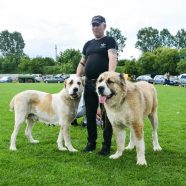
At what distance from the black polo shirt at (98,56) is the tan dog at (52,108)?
0.32 metres

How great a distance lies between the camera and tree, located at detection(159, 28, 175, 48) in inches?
4676

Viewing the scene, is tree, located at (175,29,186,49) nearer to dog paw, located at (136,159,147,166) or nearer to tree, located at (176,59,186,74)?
tree, located at (176,59,186,74)

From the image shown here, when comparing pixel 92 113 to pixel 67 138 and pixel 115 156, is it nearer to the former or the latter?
pixel 67 138

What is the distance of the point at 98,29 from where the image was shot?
7859mm

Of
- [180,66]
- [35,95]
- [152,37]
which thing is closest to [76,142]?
[35,95]

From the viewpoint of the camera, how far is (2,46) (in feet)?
454

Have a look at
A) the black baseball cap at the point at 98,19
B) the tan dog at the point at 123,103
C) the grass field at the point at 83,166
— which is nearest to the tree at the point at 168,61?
the grass field at the point at 83,166

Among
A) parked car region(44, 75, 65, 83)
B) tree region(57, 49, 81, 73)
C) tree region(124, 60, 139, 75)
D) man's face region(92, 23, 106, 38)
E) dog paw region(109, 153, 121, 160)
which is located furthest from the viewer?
tree region(57, 49, 81, 73)

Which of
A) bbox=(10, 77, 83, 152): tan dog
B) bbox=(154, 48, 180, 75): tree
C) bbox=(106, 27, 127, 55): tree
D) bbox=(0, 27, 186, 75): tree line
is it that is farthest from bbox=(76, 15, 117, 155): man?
bbox=(106, 27, 127, 55): tree

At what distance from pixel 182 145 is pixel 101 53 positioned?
2.79m

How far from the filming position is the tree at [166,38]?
11876 cm

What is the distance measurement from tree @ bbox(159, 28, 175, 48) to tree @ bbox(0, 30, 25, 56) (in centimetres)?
4852

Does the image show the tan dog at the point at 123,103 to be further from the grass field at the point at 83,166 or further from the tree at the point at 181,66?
the tree at the point at 181,66

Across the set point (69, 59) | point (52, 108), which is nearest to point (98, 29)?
point (52, 108)
